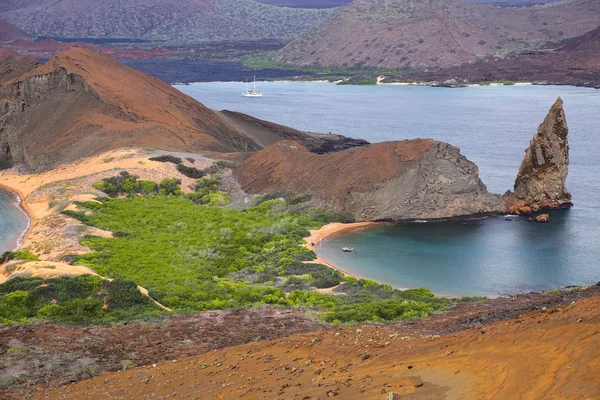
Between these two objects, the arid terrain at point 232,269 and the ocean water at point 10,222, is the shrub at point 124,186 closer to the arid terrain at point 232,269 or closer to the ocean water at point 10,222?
the arid terrain at point 232,269

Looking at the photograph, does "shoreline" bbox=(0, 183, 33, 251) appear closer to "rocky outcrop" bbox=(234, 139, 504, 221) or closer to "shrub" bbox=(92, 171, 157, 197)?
"shrub" bbox=(92, 171, 157, 197)

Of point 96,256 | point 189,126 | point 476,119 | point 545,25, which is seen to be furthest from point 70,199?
point 545,25

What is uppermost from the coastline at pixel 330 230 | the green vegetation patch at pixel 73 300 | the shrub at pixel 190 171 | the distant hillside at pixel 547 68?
the distant hillside at pixel 547 68

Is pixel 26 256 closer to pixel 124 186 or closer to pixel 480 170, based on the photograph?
pixel 124 186

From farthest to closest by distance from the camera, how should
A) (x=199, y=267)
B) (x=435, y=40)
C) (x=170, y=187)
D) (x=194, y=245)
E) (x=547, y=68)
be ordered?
1. (x=435, y=40)
2. (x=547, y=68)
3. (x=170, y=187)
4. (x=194, y=245)
5. (x=199, y=267)

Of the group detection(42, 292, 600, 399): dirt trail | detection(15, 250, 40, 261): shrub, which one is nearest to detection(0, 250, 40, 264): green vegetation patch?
detection(15, 250, 40, 261): shrub

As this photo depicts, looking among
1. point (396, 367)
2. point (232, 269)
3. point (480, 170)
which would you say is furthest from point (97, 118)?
point (396, 367)

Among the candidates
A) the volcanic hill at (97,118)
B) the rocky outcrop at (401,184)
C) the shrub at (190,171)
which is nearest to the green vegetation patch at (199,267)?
the shrub at (190,171)
